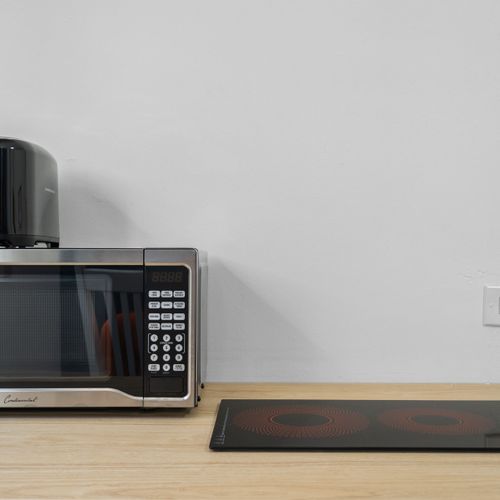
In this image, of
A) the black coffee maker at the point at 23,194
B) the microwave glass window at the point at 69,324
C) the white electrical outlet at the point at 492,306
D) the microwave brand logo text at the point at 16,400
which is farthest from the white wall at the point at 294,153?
the microwave brand logo text at the point at 16,400

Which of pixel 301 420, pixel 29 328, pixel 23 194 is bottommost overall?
pixel 301 420

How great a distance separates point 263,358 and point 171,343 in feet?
1.13

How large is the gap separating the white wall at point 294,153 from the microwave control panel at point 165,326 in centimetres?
29

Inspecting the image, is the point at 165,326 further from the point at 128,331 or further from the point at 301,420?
the point at 301,420

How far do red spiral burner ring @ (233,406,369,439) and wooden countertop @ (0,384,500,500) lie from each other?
0.07 m

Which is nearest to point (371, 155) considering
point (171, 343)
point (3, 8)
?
point (171, 343)

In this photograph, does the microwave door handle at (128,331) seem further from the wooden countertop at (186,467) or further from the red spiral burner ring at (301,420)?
the red spiral burner ring at (301,420)

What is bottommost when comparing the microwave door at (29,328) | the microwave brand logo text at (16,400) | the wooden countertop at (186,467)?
the wooden countertop at (186,467)

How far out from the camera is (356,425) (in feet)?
3.18

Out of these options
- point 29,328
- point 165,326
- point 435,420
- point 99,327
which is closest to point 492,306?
point 435,420

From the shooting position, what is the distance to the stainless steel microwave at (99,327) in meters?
1.01

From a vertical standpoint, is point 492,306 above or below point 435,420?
above

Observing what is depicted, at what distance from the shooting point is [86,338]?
1.03m

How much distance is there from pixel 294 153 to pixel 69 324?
1.98 feet
